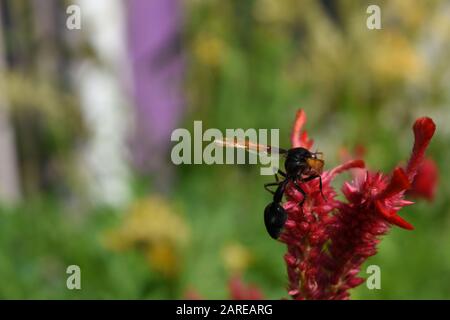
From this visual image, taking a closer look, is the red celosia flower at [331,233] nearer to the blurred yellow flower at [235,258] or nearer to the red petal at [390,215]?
the red petal at [390,215]

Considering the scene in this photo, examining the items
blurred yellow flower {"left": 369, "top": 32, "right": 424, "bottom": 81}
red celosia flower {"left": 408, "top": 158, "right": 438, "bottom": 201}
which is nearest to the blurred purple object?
blurred yellow flower {"left": 369, "top": 32, "right": 424, "bottom": 81}

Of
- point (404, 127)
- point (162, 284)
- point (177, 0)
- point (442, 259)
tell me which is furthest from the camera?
point (177, 0)

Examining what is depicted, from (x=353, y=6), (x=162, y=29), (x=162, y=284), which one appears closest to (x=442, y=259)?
(x=162, y=284)

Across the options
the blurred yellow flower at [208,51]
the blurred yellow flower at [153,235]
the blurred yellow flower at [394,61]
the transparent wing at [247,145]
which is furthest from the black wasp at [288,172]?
the blurred yellow flower at [208,51]

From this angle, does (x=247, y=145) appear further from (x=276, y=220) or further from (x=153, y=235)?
(x=153, y=235)

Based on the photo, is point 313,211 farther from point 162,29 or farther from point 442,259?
point 162,29
